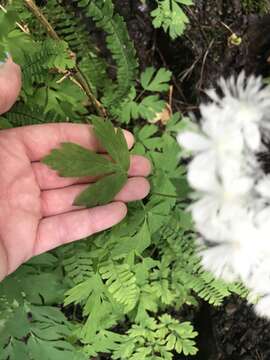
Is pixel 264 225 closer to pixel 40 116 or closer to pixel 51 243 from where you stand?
pixel 51 243

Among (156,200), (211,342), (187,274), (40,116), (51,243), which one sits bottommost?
(211,342)

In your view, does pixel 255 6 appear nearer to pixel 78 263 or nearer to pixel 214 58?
pixel 214 58

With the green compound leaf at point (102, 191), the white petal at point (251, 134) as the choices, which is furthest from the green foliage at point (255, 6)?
the green compound leaf at point (102, 191)

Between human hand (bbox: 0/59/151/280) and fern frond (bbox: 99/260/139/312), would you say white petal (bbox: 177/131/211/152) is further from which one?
fern frond (bbox: 99/260/139/312)

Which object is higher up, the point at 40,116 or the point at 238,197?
the point at 40,116

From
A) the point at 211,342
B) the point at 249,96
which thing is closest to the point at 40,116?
the point at 249,96

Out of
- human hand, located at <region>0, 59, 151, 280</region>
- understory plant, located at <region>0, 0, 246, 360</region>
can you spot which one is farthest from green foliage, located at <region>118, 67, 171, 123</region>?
human hand, located at <region>0, 59, 151, 280</region>
